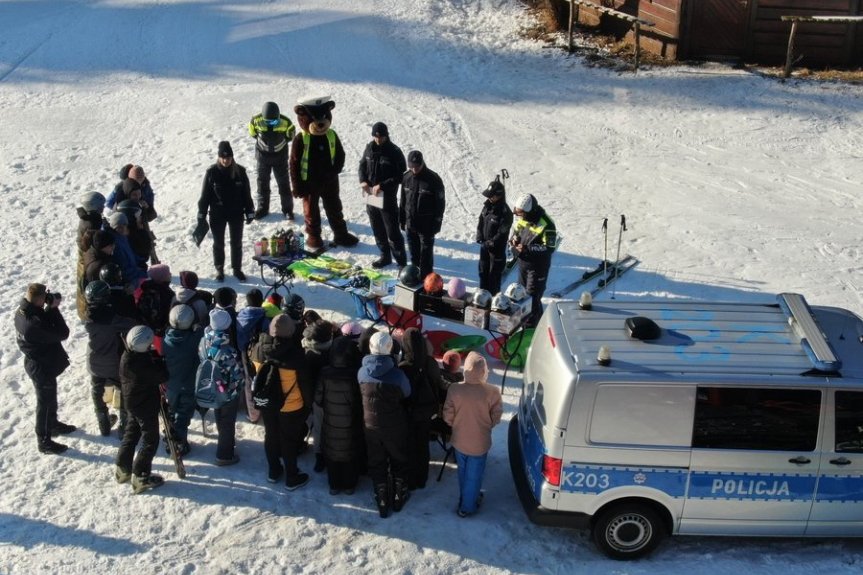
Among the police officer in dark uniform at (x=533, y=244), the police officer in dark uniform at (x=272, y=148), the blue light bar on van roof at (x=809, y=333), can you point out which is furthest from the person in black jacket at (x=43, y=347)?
the blue light bar on van roof at (x=809, y=333)

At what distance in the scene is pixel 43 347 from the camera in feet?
28.6

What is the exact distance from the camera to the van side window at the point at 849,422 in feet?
23.6

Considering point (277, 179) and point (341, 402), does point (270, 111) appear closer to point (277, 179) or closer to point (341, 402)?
point (277, 179)

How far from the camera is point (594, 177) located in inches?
583

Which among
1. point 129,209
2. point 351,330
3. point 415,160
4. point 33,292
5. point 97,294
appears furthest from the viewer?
point 415,160

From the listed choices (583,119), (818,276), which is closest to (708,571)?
(818,276)

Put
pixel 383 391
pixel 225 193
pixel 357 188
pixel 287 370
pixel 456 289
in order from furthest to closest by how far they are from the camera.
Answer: pixel 357 188 < pixel 225 193 < pixel 456 289 < pixel 287 370 < pixel 383 391

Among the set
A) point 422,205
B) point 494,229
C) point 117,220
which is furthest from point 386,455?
point 117,220

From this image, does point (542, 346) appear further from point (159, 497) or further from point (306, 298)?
A: point (306, 298)

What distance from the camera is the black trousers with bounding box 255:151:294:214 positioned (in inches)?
522

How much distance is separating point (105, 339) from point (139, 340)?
3.46 feet

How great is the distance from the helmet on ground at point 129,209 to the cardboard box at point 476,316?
3981mm

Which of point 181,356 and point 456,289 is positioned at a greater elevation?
point 456,289

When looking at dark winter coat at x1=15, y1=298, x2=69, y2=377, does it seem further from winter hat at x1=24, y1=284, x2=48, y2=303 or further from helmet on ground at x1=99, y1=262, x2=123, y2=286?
helmet on ground at x1=99, y1=262, x2=123, y2=286
